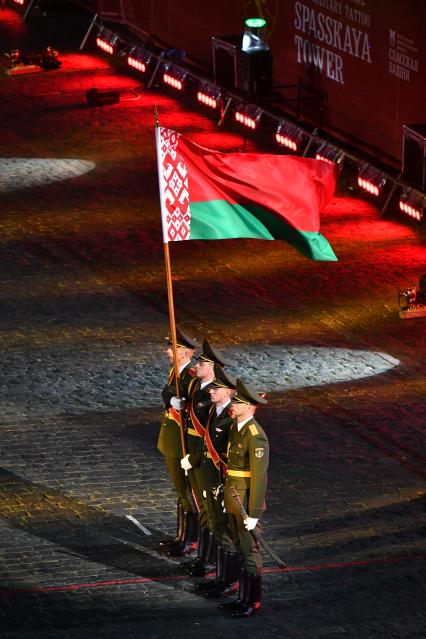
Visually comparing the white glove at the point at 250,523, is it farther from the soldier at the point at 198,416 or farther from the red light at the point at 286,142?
the red light at the point at 286,142

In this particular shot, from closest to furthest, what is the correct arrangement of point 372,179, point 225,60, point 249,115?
point 372,179 < point 249,115 < point 225,60

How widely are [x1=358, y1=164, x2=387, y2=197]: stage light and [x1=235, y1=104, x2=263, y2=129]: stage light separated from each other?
295cm

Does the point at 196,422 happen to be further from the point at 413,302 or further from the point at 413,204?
the point at 413,204

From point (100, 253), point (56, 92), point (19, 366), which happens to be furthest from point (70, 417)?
point (56, 92)

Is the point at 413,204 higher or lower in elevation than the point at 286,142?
higher

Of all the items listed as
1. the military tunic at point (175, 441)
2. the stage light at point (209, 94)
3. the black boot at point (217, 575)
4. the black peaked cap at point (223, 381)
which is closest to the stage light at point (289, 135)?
the stage light at point (209, 94)

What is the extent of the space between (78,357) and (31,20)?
53.3ft

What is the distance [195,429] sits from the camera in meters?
15.5

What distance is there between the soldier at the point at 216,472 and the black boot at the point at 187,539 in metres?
0.35

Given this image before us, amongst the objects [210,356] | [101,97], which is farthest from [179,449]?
[101,97]

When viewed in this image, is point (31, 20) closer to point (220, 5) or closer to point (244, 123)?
point (220, 5)

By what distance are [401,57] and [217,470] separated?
12534 millimetres

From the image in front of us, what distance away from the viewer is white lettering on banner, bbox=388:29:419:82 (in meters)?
25.9

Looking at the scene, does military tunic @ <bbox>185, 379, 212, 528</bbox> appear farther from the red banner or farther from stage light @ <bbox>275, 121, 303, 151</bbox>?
stage light @ <bbox>275, 121, 303, 151</bbox>
